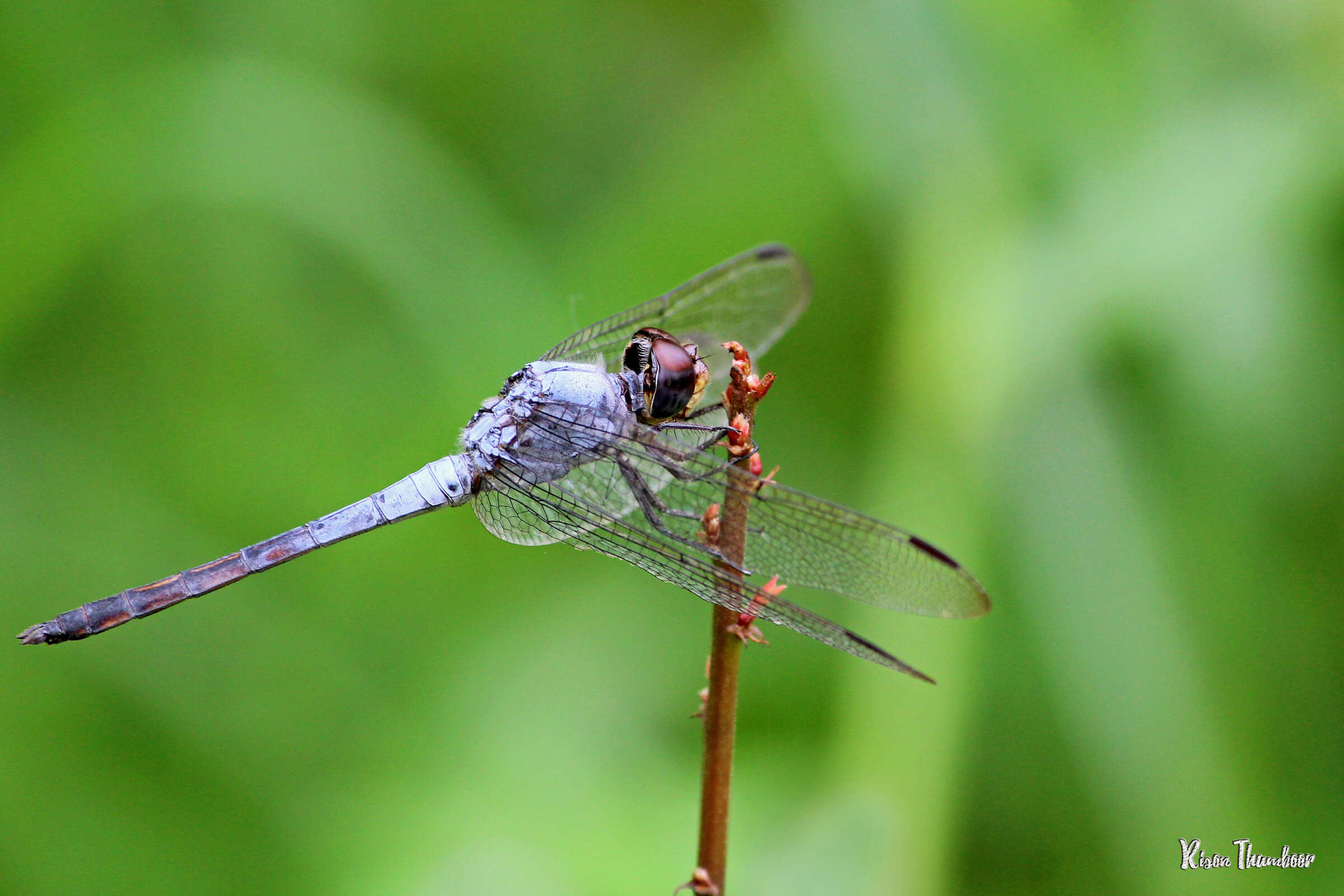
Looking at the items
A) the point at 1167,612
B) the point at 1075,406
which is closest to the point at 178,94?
the point at 1075,406

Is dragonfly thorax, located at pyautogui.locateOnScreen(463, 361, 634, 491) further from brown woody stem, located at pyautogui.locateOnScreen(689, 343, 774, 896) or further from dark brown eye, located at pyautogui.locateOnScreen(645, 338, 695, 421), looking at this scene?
brown woody stem, located at pyautogui.locateOnScreen(689, 343, 774, 896)

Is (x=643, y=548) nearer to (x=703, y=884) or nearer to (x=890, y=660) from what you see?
(x=890, y=660)

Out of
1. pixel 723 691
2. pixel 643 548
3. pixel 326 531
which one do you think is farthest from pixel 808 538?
pixel 326 531

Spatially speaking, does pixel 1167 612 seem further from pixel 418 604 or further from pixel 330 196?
pixel 330 196

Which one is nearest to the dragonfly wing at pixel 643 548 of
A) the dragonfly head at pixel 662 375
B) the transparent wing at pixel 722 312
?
the dragonfly head at pixel 662 375

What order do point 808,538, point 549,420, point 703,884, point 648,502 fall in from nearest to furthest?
point 703,884 < point 808,538 < point 648,502 < point 549,420

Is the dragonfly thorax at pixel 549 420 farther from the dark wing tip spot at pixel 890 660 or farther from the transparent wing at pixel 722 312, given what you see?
the dark wing tip spot at pixel 890 660
